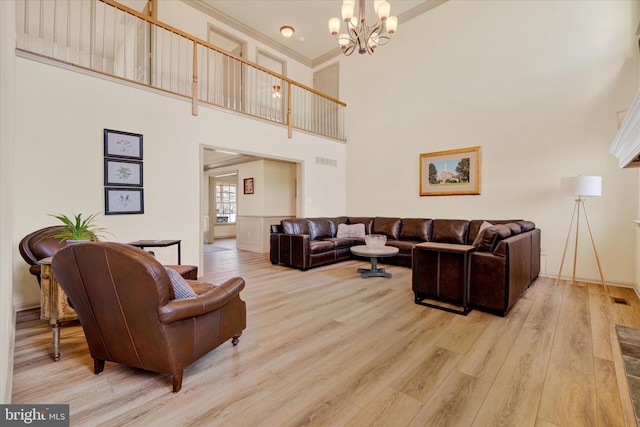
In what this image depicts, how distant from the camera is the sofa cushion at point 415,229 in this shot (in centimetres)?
537

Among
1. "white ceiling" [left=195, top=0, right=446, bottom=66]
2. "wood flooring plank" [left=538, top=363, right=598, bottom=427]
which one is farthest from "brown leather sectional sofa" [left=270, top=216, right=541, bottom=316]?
"white ceiling" [left=195, top=0, right=446, bottom=66]

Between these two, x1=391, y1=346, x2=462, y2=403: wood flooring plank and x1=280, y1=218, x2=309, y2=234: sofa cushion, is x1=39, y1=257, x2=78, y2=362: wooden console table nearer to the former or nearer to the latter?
x1=391, y1=346, x2=462, y2=403: wood flooring plank

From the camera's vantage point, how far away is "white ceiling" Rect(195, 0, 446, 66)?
5703 mm

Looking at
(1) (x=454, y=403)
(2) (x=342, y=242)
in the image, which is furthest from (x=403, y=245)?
(1) (x=454, y=403)

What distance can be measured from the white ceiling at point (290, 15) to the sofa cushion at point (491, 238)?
5156 millimetres

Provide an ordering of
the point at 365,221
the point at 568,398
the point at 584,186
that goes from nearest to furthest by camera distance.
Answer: the point at 568,398 → the point at 584,186 → the point at 365,221

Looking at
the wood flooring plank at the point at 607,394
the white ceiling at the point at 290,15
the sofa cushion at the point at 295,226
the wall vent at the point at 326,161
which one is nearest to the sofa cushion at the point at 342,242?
the sofa cushion at the point at 295,226

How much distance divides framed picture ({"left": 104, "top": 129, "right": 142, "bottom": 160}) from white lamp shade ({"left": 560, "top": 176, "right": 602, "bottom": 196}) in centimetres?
593

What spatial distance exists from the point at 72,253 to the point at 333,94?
7.31m

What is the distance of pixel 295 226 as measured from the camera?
549 centimetres

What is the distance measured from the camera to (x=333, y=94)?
25.2ft

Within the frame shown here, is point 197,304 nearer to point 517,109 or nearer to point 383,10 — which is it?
point 383,10

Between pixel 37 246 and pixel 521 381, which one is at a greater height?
pixel 37 246

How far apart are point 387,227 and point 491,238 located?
118 inches
